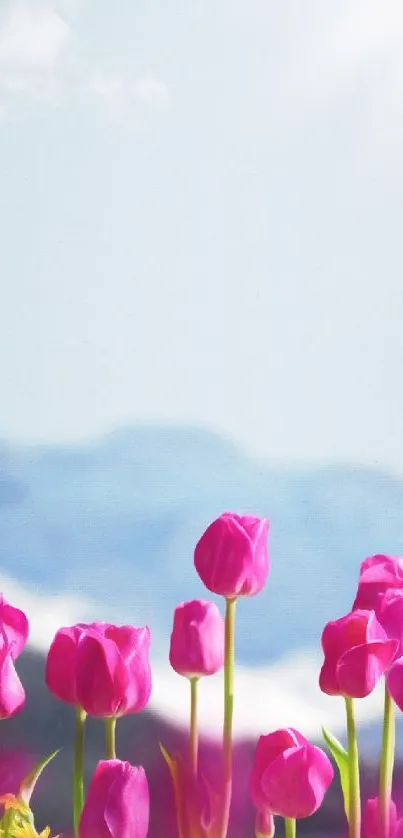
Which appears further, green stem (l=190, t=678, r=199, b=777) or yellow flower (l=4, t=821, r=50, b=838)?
green stem (l=190, t=678, r=199, b=777)

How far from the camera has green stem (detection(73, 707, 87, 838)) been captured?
1.07m

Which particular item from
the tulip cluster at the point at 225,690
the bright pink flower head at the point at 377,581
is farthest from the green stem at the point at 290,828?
the bright pink flower head at the point at 377,581

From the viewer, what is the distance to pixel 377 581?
1022 mm

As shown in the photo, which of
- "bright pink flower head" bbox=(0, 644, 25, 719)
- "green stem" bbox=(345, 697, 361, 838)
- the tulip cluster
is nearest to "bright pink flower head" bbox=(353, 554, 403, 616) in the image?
the tulip cluster

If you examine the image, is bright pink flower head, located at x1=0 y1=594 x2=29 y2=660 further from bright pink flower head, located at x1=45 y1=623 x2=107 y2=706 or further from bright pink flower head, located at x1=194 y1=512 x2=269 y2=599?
bright pink flower head, located at x1=194 y1=512 x2=269 y2=599

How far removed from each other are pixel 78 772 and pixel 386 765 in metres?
0.31

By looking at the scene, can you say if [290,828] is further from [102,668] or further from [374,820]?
[102,668]

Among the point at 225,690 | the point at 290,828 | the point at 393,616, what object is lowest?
the point at 290,828

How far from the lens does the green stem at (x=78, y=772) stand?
1.07m

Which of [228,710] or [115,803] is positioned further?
[228,710]

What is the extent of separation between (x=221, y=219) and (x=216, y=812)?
0.62 m

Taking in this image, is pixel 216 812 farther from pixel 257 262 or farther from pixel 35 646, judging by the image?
pixel 257 262

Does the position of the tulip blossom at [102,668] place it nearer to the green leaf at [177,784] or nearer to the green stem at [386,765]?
the green leaf at [177,784]

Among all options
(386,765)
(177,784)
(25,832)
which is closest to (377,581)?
(386,765)
